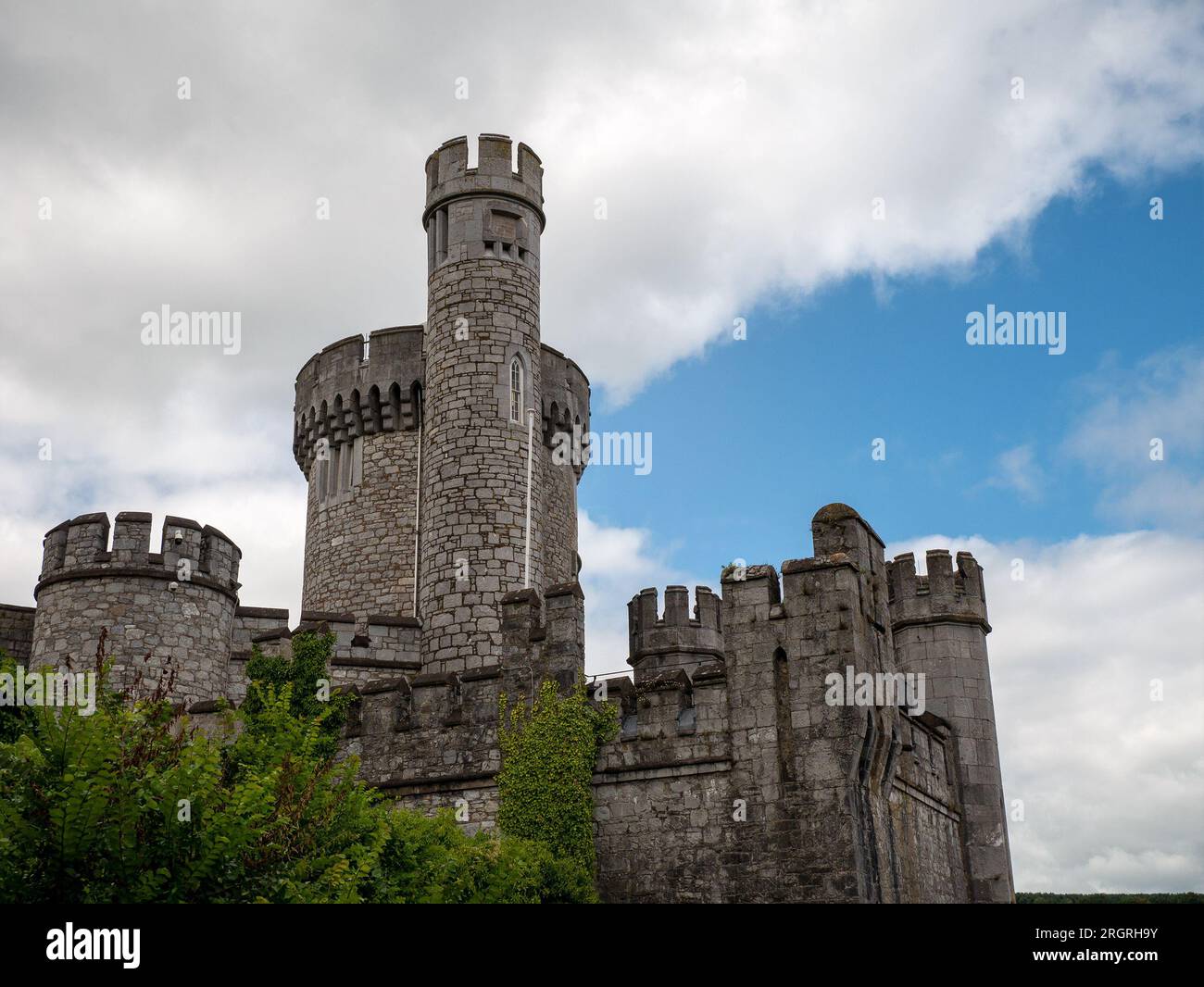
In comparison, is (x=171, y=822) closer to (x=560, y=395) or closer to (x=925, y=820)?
(x=925, y=820)

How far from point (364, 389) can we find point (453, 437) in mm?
5884

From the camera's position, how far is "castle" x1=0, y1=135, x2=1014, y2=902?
56.8ft

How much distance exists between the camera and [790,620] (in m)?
17.6

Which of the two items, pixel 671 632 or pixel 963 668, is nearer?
pixel 963 668

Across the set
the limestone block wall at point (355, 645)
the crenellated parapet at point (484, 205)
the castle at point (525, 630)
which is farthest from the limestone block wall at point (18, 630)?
the crenellated parapet at point (484, 205)

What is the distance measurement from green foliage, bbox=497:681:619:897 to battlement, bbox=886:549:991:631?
6641 millimetres

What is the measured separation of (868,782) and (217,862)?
9.42 metres

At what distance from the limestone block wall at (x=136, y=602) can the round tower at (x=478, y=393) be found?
405 cm

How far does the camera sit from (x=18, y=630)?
2397cm

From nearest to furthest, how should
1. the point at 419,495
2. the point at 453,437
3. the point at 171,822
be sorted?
1. the point at 171,822
2. the point at 453,437
3. the point at 419,495

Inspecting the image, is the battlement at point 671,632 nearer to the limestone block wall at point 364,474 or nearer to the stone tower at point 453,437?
the stone tower at point 453,437

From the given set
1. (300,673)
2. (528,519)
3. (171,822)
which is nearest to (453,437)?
(528,519)
